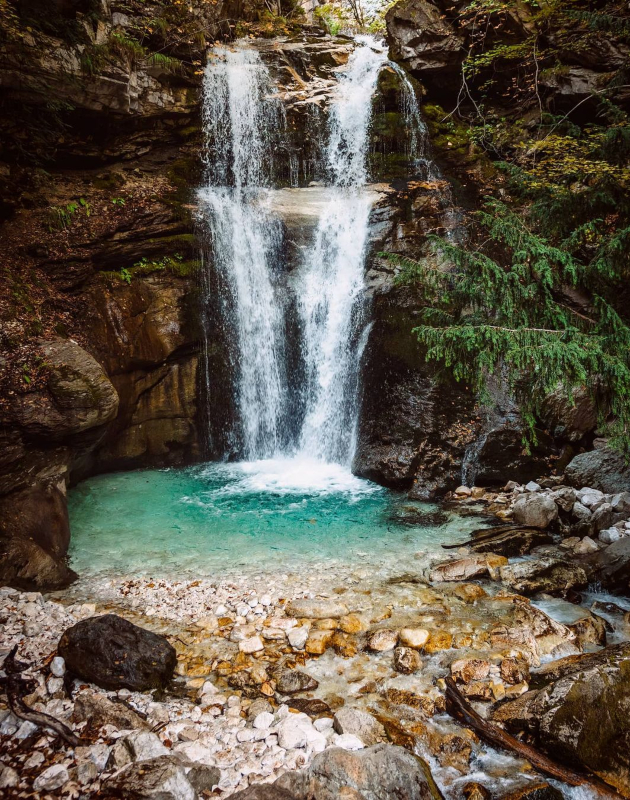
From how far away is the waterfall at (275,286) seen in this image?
35.3 ft

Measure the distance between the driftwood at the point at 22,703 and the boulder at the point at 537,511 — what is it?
250 inches

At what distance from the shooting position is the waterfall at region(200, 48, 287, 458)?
11.2 meters

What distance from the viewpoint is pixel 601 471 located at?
773cm

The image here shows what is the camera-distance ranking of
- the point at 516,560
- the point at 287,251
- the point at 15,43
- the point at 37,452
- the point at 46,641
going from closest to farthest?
the point at 46,641, the point at 516,560, the point at 37,452, the point at 15,43, the point at 287,251

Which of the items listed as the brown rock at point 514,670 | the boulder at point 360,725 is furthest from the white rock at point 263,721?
the brown rock at point 514,670

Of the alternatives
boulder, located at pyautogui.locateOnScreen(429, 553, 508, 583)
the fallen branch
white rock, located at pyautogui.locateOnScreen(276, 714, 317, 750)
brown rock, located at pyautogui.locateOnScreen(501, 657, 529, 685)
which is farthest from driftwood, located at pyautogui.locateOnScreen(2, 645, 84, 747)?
the fallen branch

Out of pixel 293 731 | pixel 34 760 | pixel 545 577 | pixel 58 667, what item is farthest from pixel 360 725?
pixel 545 577

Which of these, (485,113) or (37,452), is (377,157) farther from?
(37,452)

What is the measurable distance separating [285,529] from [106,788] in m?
4.82

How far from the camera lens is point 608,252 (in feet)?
16.6

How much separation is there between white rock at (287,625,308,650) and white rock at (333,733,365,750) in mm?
1123

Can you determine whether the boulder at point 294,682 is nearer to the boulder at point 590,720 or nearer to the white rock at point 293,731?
the white rock at point 293,731

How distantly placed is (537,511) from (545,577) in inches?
69.9

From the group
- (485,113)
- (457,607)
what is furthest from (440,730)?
(485,113)
